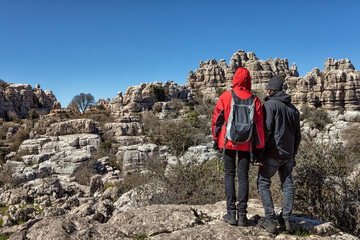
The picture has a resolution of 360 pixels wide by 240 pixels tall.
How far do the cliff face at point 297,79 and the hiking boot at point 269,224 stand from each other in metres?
31.1

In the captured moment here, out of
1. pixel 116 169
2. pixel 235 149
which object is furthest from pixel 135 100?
pixel 235 149

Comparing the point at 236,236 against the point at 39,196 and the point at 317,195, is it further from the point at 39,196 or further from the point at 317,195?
the point at 39,196

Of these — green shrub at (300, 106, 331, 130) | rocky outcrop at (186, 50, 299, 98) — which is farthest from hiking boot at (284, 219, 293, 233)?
rocky outcrop at (186, 50, 299, 98)

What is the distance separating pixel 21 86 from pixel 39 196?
98.2 ft

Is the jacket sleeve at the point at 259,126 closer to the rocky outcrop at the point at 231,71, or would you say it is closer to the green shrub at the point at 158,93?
the green shrub at the point at 158,93

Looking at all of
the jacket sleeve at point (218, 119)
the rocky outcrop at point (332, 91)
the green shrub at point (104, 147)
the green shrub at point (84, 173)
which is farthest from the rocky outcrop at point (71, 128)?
the rocky outcrop at point (332, 91)

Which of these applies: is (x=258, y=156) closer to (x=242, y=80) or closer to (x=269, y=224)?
(x=269, y=224)

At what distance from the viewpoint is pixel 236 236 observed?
1.76m

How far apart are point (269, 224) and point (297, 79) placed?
37411 millimetres

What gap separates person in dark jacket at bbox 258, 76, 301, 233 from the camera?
6.22ft

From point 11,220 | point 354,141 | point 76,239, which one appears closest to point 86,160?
point 11,220

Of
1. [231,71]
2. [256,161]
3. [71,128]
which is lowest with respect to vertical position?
[71,128]

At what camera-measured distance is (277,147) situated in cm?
190

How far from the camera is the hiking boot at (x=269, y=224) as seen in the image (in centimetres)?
184
